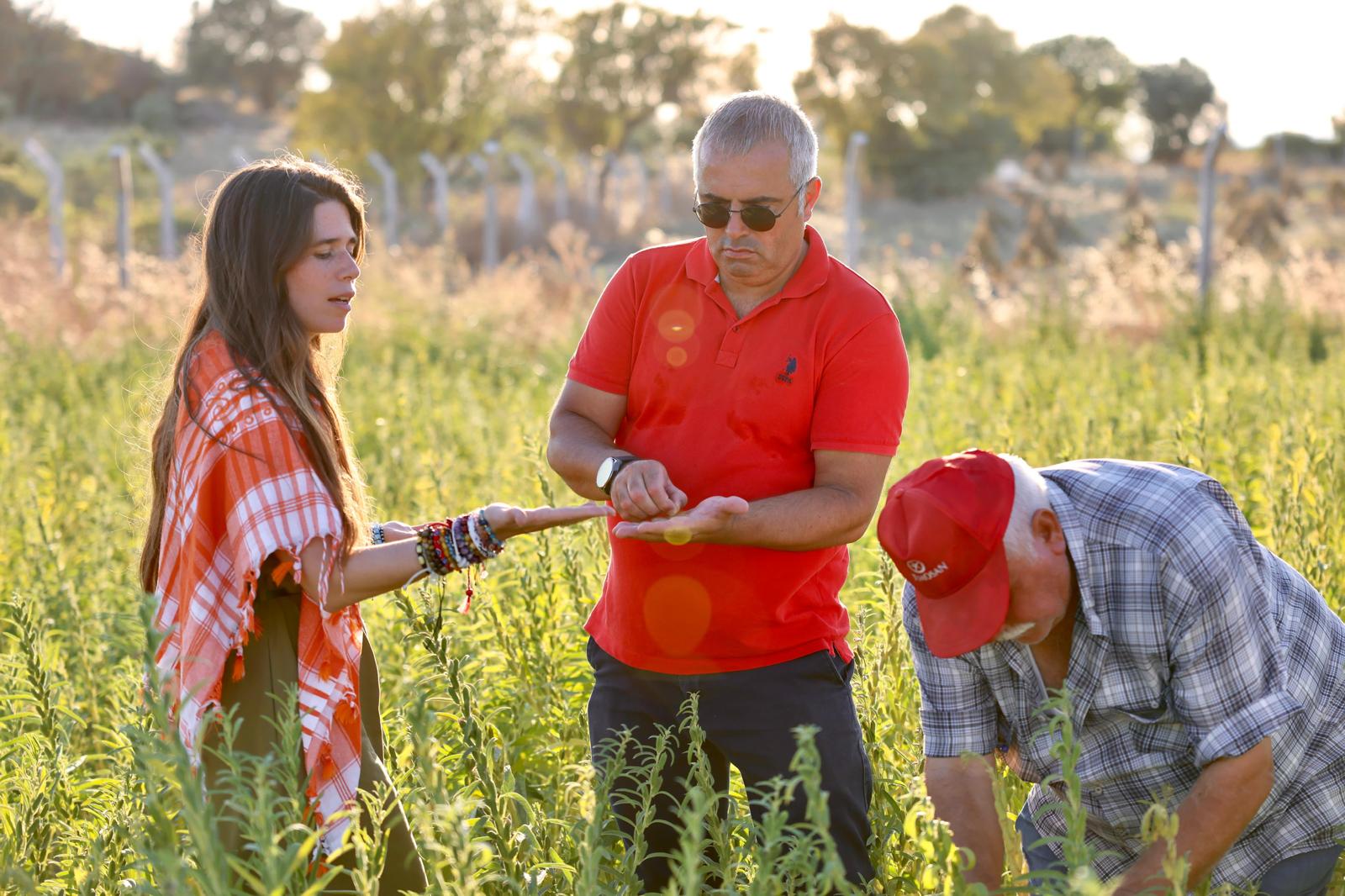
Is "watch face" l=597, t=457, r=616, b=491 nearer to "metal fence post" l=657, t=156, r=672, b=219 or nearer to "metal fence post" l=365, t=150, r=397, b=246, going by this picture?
"metal fence post" l=365, t=150, r=397, b=246

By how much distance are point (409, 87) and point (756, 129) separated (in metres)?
35.7

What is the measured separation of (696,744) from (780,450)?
74 centimetres

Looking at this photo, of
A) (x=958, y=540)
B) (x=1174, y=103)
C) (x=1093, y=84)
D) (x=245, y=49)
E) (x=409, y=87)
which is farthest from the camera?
(x=245, y=49)

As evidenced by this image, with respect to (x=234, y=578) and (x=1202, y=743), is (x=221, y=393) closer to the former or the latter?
(x=234, y=578)

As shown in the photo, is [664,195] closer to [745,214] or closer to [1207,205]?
[1207,205]

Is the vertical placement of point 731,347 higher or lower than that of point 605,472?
higher

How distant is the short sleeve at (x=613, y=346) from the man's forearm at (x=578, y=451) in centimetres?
10

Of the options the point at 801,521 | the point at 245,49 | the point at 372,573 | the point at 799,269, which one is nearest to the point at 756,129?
the point at 799,269

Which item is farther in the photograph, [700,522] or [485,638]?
[485,638]

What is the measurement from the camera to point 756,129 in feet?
9.78

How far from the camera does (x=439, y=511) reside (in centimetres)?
509

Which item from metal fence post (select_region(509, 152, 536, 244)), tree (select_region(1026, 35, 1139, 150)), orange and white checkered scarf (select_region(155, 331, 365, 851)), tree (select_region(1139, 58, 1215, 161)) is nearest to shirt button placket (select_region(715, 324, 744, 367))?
orange and white checkered scarf (select_region(155, 331, 365, 851))

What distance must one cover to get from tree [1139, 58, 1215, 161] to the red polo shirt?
53.8m

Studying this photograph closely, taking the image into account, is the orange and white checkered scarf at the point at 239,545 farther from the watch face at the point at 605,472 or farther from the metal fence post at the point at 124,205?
Result: the metal fence post at the point at 124,205
